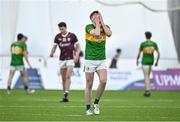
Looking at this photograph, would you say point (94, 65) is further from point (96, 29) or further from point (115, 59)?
point (115, 59)

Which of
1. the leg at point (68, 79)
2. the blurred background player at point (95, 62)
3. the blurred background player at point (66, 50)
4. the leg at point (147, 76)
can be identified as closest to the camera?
the blurred background player at point (95, 62)

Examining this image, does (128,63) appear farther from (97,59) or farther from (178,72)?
(97,59)

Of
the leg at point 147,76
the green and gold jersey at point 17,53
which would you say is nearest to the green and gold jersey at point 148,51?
the leg at point 147,76

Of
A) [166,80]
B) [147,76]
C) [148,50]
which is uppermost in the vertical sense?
[148,50]

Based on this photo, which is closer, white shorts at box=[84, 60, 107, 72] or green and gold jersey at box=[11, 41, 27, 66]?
white shorts at box=[84, 60, 107, 72]

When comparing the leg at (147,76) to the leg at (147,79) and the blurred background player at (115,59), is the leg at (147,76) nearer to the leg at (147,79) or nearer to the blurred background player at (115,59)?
the leg at (147,79)

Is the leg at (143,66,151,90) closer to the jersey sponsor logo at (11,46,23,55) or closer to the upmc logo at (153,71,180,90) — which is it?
the jersey sponsor logo at (11,46,23,55)

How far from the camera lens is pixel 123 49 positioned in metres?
41.8

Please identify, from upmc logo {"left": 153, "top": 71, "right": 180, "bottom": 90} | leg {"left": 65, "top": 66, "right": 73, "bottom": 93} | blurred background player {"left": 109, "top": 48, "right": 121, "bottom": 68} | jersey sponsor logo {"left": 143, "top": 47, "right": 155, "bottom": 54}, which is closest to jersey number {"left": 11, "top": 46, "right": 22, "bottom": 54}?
jersey sponsor logo {"left": 143, "top": 47, "right": 155, "bottom": 54}

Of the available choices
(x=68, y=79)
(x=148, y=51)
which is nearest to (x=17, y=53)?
(x=148, y=51)

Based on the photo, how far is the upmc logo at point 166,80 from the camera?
119 feet

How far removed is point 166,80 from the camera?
120 feet

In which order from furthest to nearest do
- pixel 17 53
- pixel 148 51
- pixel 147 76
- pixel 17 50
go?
pixel 17 50 → pixel 17 53 → pixel 148 51 → pixel 147 76

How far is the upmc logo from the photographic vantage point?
36.2 meters
